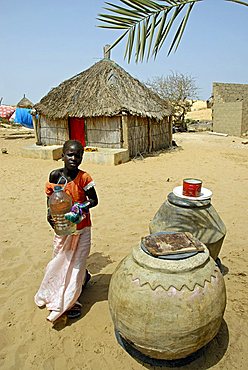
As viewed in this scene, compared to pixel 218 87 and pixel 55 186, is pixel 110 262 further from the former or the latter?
pixel 218 87

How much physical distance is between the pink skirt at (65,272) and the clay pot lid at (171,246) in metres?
0.71

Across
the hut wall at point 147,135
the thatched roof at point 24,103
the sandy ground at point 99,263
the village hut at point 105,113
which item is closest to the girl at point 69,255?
the sandy ground at point 99,263

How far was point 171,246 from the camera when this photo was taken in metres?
2.12

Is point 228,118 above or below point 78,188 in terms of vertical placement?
above

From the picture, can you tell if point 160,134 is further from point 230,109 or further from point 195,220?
point 195,220

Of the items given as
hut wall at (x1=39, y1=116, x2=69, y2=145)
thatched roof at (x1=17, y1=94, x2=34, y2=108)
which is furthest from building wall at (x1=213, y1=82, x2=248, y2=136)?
thatched roof at (x1=17, y1=94, x2=34, y2=108)

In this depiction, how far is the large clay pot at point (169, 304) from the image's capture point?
189 cm

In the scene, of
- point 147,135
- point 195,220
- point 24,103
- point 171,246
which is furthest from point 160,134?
point 24,103

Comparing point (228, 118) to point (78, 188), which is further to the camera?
point (228, 118)

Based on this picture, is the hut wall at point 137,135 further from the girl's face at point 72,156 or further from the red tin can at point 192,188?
the girl's face at point 72,156

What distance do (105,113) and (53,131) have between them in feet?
10.4

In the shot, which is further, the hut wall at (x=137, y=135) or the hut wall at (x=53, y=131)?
the hut wall at (x=53, y=131)

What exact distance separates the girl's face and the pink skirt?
590 millimetres

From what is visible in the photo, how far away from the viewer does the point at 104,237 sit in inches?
177
